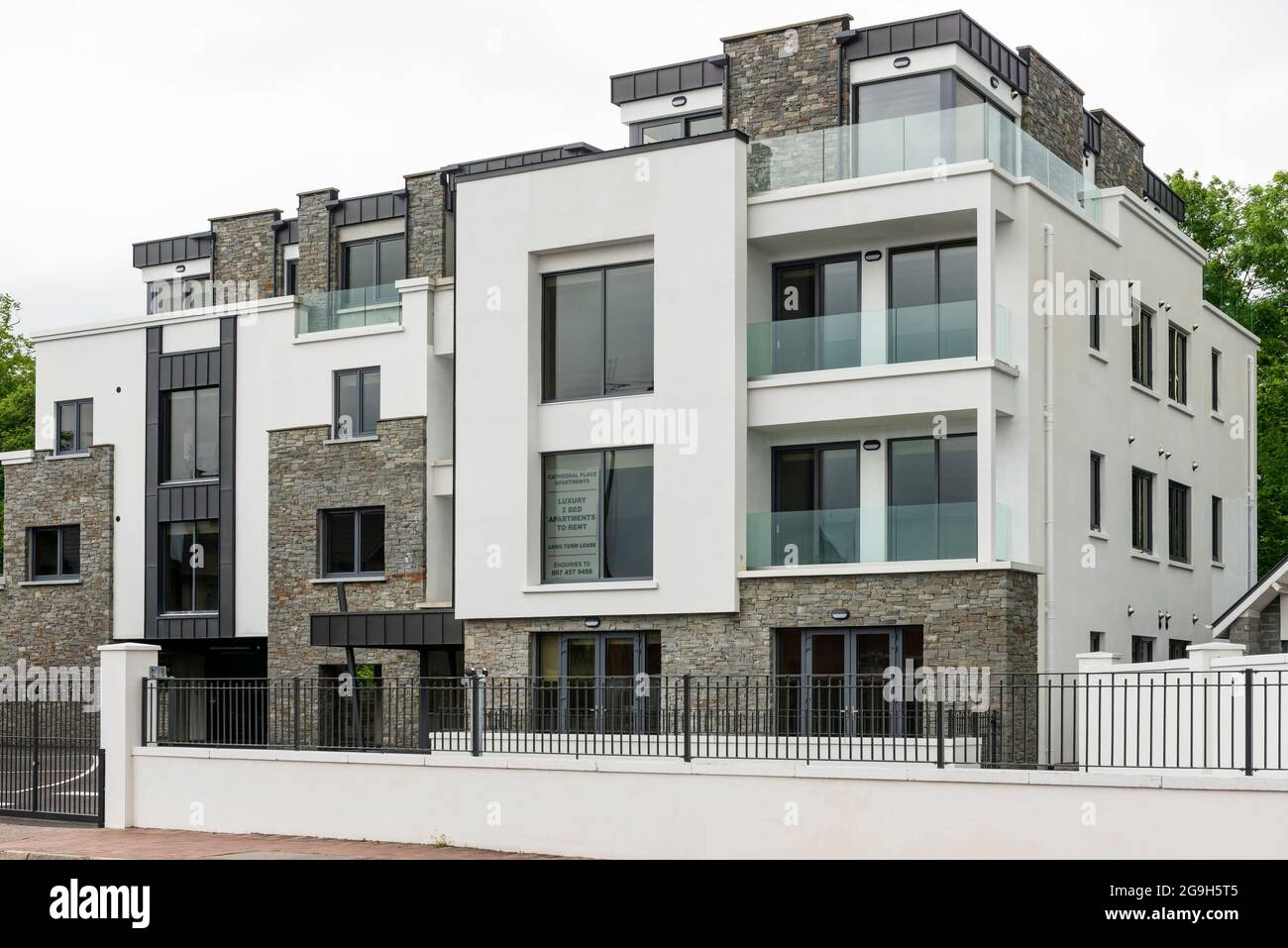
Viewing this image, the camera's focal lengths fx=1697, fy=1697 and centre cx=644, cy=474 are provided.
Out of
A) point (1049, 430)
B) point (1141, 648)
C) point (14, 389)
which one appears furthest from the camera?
point (14, 389)

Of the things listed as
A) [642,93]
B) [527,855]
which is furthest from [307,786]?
[642,93]

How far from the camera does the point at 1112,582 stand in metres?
28.0

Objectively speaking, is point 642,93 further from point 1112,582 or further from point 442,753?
point 442,753

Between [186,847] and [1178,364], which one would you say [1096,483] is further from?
[186,847]

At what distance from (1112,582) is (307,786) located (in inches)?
553

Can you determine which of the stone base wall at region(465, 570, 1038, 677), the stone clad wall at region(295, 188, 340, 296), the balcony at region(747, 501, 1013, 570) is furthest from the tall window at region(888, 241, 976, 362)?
the stone clad wall at region(295, 188, 340, 296)

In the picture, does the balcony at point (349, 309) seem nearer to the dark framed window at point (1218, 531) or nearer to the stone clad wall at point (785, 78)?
the stone clad wall at point (785, 78)

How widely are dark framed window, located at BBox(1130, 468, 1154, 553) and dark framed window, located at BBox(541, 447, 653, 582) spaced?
890 cm

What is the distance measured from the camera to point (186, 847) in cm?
1989

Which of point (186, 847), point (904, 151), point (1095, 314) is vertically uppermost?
point (904, 151)

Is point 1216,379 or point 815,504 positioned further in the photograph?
point 1216,379

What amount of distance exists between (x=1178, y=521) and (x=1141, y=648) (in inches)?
143

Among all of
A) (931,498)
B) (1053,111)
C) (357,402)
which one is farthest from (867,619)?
(357,402)

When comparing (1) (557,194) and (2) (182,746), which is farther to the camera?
(1) (557,194)
